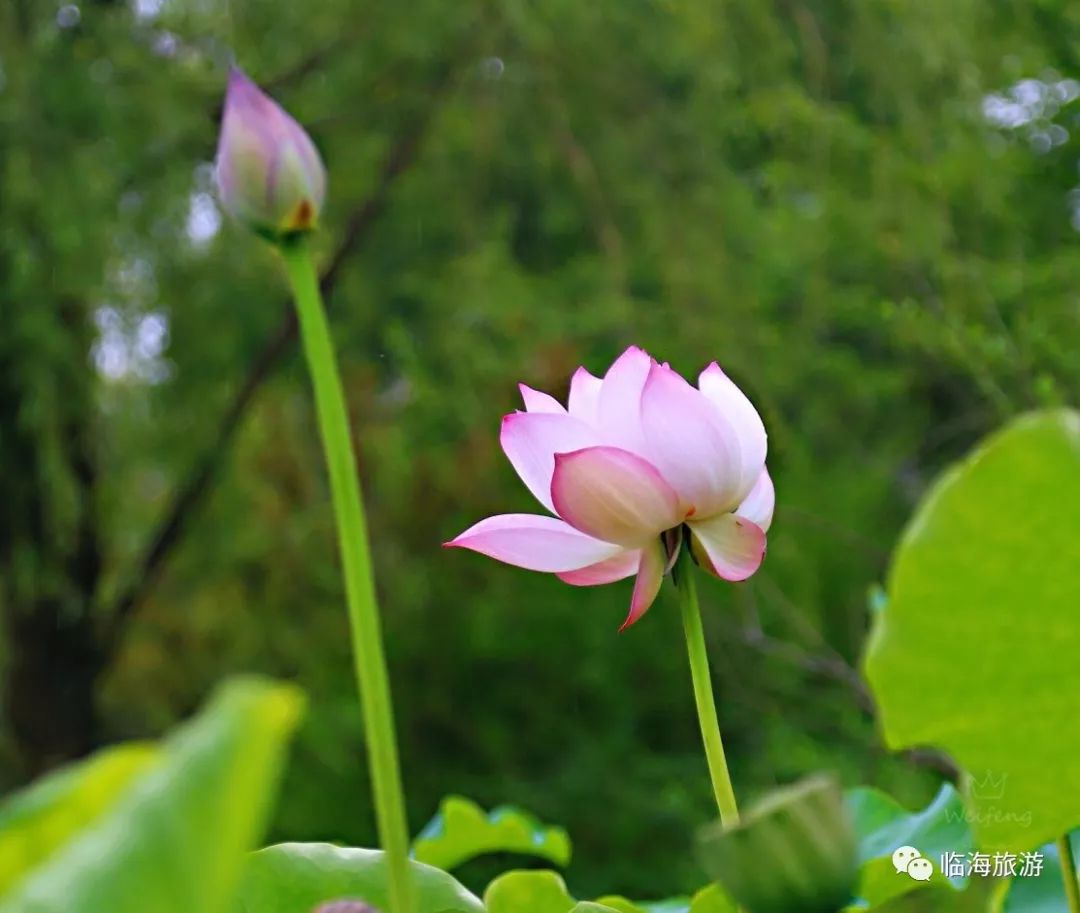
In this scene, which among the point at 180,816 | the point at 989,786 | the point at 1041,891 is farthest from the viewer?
Answer: the point at 1041,891

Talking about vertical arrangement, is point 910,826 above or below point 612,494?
below

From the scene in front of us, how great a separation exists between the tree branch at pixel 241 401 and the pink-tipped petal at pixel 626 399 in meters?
1.91

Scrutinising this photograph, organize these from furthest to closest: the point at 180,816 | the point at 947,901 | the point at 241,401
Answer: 1. the point at 241,401
2. the point at 947,901
3. the point at 180,816

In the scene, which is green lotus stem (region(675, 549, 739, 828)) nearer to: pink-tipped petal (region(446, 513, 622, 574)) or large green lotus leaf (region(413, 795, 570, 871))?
pink-tipped petal (region(446, 513, 622, 574))

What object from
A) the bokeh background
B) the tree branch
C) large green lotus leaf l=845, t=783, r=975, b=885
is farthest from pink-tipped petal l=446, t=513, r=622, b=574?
the tree branch

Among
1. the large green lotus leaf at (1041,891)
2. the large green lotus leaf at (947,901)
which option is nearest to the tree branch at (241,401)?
the large green lotus leaf at (947,901)

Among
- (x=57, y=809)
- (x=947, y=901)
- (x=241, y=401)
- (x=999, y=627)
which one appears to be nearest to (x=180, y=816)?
(x=57, y=809)

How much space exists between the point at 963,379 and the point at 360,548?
7.67ft

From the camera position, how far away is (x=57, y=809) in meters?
0.15

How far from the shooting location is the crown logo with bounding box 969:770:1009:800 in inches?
9.2

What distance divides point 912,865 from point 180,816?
0.23m

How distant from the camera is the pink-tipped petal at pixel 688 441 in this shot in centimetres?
27

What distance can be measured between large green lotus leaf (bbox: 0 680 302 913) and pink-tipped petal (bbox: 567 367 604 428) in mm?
171

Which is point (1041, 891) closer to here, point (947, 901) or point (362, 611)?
point (362, 611)
